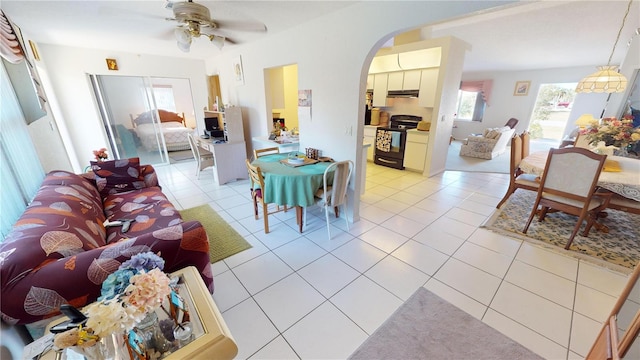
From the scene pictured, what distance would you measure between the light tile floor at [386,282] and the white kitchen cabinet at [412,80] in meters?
2.83

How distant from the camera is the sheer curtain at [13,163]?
5.59ft

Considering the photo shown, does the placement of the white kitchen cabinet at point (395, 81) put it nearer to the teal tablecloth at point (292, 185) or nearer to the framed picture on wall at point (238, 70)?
the framed picture on wall at point (238, 70)

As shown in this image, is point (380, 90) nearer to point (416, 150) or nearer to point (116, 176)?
point (416, 150)

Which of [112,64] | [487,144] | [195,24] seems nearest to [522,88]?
[487,144]

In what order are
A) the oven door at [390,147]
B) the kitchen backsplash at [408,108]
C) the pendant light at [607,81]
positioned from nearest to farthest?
the pendant light at [607,81] → the oven door at [390,147] → the kitchen backsplash at [408,108]

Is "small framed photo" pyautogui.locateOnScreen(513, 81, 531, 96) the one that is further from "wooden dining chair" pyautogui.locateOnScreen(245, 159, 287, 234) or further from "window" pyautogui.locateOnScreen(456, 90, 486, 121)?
"wooden dining chair" pyautogui.locateOnScreen(245, 159, 287, 234)

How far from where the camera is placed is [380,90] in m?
5.57

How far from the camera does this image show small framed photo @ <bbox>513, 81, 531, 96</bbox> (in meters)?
7.85

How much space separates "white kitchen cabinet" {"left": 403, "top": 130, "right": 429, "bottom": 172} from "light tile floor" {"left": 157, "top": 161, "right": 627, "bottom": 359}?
1.72m

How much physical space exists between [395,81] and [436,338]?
4.98m

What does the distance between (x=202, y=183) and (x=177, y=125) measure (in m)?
3.45

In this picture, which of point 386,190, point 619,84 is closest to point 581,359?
point 386,190

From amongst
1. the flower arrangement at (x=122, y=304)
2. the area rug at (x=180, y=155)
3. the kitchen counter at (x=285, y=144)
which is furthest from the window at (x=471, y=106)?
the flower arrangement at (x=122, y=304)

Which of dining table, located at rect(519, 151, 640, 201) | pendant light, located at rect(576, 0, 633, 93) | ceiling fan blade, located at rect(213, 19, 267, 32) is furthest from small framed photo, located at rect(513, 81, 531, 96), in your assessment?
ceiling fan blade, located at rect(213, 19, 267, 32)
